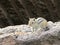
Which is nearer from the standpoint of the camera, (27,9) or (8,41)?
(8,41)

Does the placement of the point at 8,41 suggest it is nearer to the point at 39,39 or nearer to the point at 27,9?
the point at 39,39

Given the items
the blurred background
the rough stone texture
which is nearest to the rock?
the rough stone texture

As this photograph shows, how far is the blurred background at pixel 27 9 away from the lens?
5.39m

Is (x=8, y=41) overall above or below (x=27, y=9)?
above

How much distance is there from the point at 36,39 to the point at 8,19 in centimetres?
553

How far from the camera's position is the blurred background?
5.39m

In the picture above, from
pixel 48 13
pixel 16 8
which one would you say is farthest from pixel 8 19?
pixel 48 13

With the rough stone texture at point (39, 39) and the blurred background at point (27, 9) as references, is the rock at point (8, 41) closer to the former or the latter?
the rough stone texture at point (39, 39)

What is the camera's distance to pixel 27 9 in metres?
5.70

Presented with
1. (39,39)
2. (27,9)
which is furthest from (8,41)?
(27,9)

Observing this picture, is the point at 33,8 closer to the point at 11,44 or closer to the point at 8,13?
the point at 8,13

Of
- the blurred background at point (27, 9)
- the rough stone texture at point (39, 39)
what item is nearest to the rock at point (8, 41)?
the rough stone texture at point (39, 39)

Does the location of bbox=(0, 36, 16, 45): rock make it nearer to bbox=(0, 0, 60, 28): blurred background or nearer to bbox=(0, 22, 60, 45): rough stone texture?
bbox=(0, 22, 60, 45): rough stone texture

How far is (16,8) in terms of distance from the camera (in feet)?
18.6
